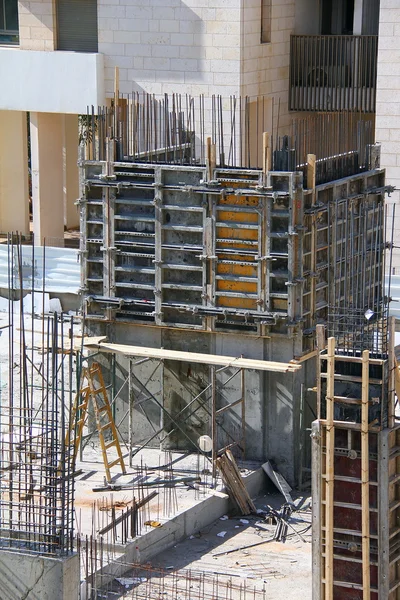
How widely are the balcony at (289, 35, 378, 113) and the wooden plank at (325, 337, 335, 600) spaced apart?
17.4 m

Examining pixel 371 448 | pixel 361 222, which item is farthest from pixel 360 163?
pixel 371 448

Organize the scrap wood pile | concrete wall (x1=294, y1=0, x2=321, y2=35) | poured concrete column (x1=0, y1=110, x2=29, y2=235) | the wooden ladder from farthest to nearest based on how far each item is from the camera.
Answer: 1. poured concrete column (x1=0, y1=110, x2=29, y2=235)
2. concrete wall (x1=294, y1=0, x2=321, y2=35)
3. the wooden ladder
4. the scrap wood pile

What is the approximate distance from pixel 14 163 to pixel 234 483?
17.9 metres

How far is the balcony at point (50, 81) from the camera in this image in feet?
113

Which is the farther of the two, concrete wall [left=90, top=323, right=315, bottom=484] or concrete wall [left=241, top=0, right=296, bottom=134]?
concrete wall [left=241, top=0, right=296, bottom=134]

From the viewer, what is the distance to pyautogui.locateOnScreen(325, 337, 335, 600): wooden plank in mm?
18422

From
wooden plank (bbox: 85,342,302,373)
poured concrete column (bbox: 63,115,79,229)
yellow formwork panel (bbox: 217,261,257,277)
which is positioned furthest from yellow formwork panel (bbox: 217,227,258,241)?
poured concrete column (bbox: 63,115,79,229)

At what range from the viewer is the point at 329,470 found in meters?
18.6

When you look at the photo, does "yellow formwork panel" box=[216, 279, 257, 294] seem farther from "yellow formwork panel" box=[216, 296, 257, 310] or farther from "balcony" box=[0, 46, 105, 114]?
"balcony" box=[0, 46, 105, 114]

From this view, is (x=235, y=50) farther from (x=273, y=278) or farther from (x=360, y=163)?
(x=273, y=278)

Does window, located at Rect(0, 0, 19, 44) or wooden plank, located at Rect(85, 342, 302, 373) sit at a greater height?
window, located at Rect(0, 0, 19, 44)

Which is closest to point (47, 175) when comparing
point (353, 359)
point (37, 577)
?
point (353, 359)

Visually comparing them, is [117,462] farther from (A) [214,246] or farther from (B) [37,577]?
(B) [37,577]

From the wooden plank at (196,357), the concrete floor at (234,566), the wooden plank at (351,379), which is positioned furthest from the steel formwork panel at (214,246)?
the wooden plank at (351,379)
